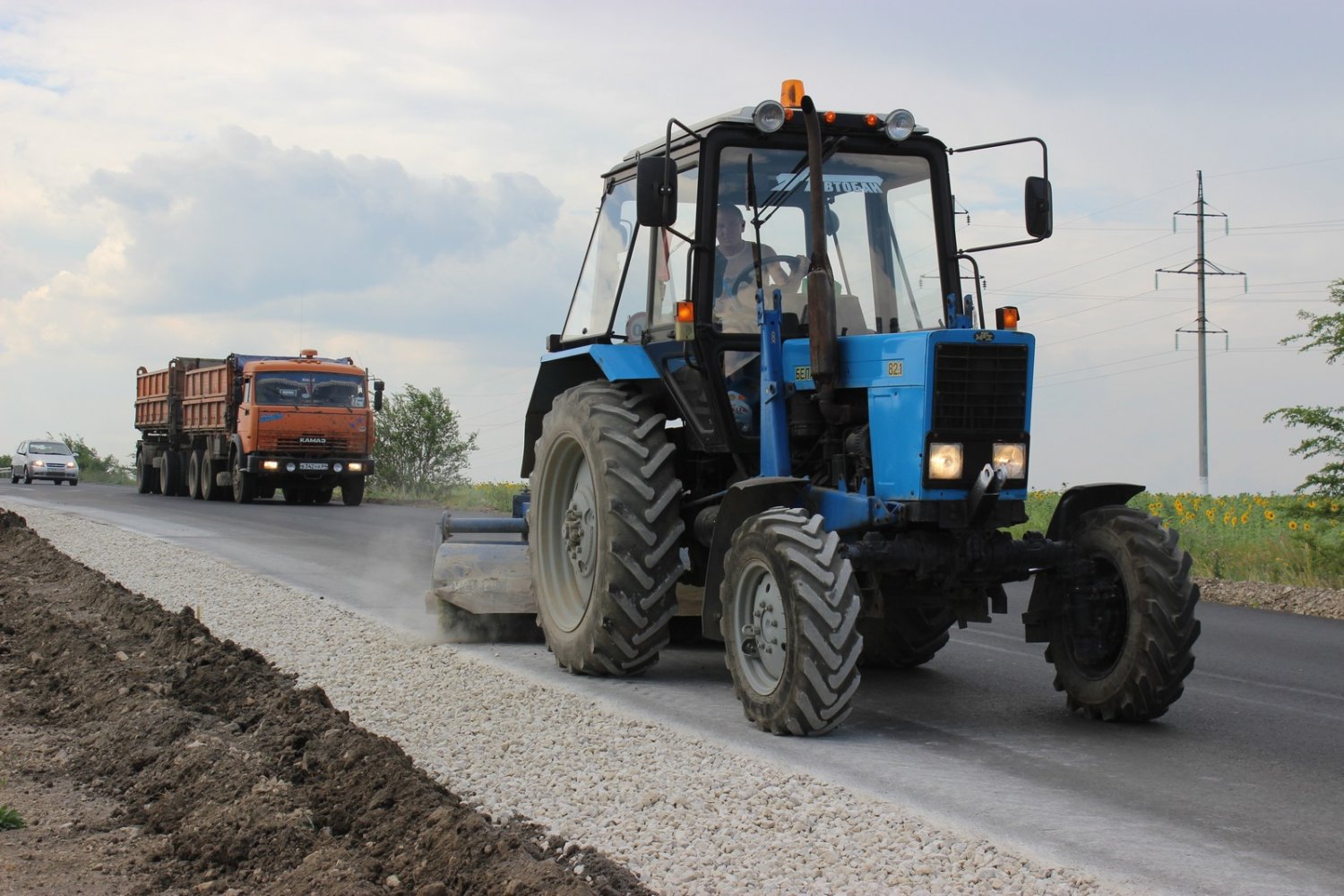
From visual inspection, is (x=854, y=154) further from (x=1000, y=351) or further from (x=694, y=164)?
(x=1000, y=351)

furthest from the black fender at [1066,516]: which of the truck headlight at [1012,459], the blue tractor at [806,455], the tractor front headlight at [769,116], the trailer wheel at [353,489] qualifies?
the trailer wheel at [353,489]

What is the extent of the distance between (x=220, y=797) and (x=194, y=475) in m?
32.1

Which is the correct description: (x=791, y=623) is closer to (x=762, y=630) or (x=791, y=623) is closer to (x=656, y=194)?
(x=762, y=630)

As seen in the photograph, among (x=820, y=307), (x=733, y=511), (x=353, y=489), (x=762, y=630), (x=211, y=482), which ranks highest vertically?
(x=820, y=307)

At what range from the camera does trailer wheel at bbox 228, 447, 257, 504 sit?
31734mm

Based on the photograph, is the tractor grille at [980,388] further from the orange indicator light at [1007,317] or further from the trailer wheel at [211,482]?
the trailer wheel at [211,482]

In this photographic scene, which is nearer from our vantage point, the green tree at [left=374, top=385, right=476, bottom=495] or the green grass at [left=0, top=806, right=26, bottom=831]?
the green grass at [left=0, top=806, right=26, bottom=831]

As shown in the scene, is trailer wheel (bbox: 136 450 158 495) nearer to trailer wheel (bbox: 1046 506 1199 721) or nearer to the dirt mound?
the dirt mound

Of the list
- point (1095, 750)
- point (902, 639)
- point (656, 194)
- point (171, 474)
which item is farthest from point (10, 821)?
point (171, 474)

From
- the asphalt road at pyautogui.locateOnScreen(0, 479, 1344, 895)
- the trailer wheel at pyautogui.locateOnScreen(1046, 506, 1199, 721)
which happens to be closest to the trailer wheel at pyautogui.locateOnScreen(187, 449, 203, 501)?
the asphalt road at pyautogui.locateOnScreen(0, 479, 1344, 895)

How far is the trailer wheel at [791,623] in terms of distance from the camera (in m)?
6.57

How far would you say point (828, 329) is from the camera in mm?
7492

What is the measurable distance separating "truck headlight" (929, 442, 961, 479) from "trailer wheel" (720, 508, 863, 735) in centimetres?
64

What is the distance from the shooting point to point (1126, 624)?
743 cm
